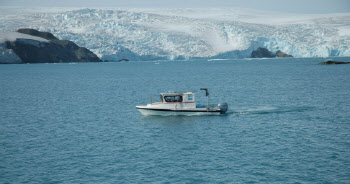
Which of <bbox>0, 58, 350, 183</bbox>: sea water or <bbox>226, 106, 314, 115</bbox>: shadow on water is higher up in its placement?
<bbox>0, 58, 350, 183</bbox>: sea water

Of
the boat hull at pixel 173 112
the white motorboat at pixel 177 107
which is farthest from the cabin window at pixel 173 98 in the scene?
the boat hull at pixel 173 112

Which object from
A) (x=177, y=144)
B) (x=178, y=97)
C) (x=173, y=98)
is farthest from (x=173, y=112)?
(x=177, y=144)

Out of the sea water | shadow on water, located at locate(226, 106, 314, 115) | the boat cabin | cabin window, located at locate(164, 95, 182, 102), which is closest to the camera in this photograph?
the sea water

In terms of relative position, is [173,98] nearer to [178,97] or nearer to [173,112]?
[178,97]

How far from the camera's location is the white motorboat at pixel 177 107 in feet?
139

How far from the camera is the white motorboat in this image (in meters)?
42.4

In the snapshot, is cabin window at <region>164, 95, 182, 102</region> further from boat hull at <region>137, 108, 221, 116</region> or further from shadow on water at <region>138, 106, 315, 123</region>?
shadow on water at <region>138, 106, 315, 123</region>

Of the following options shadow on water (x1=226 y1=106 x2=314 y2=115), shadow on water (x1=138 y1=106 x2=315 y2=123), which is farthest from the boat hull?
shadow on water (x1=226 y1=106 x2=314 y2=115)

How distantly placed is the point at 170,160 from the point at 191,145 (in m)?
4.25

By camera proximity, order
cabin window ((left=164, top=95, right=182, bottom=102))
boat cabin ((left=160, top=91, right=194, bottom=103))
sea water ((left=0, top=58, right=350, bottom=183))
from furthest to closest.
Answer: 1. cabin window ((left=164, top=95, right=182, bottom=102))
2. boat cabin ((left=160, top=91, right=194, bottom=103))
3. sea water ((left=0, top=58, right=350, bottom=183))

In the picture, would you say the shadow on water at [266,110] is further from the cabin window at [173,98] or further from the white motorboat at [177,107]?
the cabin window at [173,98]

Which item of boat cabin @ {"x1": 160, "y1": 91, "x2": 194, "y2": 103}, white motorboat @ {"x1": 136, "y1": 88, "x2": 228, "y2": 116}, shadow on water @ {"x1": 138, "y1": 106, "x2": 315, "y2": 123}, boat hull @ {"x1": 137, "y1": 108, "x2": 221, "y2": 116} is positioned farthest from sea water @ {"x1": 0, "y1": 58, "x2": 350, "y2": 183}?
boat cabin @ {"x1": 160, "y1": 91, "x2": 194, "y2": 103}

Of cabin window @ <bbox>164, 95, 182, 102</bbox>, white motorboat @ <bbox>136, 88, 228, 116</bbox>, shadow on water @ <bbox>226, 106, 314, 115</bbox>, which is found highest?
cabin window @ <bbox>164, 95, 182, 102</bbox>

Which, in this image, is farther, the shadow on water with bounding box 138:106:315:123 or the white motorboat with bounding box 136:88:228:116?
the white motorboat with bounding box 136:88:228:116
